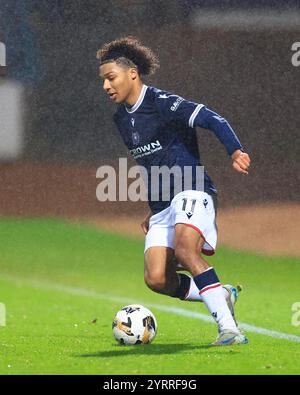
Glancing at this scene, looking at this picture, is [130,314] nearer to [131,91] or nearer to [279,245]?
[131,91]

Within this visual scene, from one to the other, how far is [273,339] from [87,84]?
14.0 metres

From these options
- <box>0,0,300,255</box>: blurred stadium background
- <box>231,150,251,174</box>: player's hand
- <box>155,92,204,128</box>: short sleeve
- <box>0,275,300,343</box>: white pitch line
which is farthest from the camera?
<box>0,0,300,255</box>: blurred stadium background

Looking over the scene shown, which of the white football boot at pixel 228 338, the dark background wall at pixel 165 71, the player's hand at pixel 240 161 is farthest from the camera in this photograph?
the dark background wall at pixel 165 71

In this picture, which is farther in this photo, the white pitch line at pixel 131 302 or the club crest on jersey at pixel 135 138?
the white pitch line at pixel 131 302

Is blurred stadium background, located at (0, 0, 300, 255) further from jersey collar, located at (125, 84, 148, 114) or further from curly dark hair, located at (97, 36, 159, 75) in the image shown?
jersey collar, located at (125, 84, 148, 114)

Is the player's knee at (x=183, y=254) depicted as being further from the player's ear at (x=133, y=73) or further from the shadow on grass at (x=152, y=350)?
the player's ear at (x=133, y=73)

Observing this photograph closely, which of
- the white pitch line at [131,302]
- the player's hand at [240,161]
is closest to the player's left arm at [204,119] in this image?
the player's hand at [240,161]

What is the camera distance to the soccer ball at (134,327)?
9148mm

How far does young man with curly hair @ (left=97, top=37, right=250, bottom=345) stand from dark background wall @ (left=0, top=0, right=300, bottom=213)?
1257cm

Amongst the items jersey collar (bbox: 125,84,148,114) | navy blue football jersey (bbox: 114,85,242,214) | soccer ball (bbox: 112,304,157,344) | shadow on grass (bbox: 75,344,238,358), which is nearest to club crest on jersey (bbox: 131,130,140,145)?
navy blue football jersey (bbox: 114,85,242,214)

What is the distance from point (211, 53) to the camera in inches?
906

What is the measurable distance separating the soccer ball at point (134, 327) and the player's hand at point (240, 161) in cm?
153

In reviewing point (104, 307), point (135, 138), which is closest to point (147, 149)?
point (135, 138)

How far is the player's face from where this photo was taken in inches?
361
